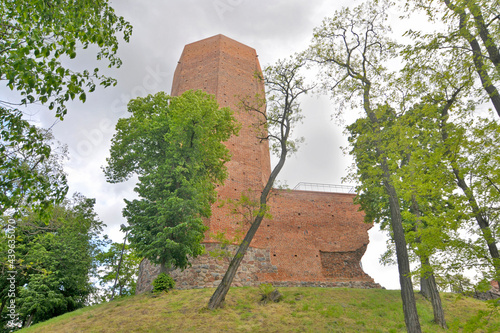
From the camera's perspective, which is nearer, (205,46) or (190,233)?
(190,233)

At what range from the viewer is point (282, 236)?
19.0 metres

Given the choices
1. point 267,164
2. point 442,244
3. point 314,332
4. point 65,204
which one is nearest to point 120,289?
point 65,204

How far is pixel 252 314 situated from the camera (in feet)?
34.4

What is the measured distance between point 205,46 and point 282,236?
49.2 feet

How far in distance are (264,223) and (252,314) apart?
8560mm

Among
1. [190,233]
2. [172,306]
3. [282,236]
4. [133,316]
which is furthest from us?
[282,236]

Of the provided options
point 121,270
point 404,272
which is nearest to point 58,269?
point 121,270

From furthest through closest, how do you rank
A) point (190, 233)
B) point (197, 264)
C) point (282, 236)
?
1. point (282, 236)
2. point (197, 264)
3. point (190, 233)

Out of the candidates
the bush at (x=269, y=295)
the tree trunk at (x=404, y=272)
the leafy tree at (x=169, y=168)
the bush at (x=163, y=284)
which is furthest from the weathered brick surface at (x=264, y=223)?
the tree trunk at (x=404, y=272)

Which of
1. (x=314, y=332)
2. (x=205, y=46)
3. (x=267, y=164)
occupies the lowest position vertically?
(x=314, y=332)

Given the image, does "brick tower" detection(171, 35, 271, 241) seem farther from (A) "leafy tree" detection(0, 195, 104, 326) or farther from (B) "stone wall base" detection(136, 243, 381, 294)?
(A) "leafy tree" detection(0, 195, 104, 326)

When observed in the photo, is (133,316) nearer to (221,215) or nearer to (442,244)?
(221,215)

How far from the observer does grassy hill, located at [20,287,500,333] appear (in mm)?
9461

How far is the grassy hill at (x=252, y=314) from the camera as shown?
946 centimetres
